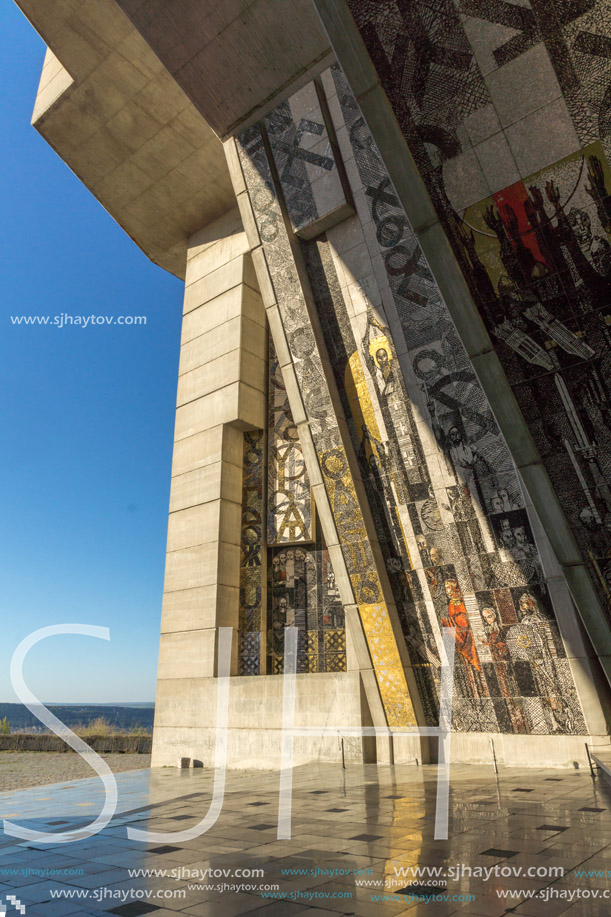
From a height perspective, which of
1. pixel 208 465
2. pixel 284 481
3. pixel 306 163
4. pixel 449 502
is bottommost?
pixel 449 502

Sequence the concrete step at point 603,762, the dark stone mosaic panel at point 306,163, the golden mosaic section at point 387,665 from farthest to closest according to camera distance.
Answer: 1. the dark stone mosaic panel at point 306,163
2. the golden mosaic section at point 387,665
3. the concrete step at point 603,762

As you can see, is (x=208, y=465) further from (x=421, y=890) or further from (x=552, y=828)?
(x=421, y=890)

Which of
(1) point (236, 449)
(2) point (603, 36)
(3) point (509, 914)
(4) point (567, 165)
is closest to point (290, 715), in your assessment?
(1) point (236, 449)

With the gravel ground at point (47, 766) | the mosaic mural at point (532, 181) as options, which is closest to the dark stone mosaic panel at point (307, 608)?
the gravel ground at point (47, 766)

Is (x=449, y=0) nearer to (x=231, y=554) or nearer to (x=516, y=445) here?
(x=516, y=445)

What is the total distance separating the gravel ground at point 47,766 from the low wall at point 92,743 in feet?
1.29

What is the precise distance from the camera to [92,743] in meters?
16.7

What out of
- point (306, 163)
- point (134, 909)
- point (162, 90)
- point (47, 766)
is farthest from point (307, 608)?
point (162, 90)

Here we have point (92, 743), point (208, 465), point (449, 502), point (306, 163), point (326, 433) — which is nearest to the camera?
point (449, 502)

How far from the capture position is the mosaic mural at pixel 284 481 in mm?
12250

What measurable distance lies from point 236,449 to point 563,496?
886cm

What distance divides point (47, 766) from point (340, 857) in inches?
452

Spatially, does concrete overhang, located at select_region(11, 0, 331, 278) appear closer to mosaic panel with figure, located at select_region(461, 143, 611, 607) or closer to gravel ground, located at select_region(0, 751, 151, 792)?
mosaic panel with figure, located at select_region(461, 143, 611, 607)

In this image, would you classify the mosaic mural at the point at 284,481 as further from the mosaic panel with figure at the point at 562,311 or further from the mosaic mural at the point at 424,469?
the mosaic panel with figure at the point at 562,311
